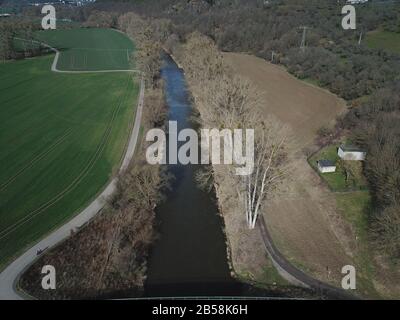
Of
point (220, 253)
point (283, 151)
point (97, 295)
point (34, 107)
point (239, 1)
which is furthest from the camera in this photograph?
point (239, 1)

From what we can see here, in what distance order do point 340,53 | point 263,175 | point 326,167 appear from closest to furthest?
point 263,175, point 326,167, point 340,53

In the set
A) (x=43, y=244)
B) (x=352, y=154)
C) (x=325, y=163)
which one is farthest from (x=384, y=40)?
(x=43, y=244)

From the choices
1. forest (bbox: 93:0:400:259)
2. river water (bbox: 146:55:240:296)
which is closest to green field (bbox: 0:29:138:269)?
river water (bbox: 146:55:240:296)

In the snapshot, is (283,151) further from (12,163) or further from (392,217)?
(12,163)

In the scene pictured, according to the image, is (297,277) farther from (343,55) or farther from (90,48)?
(90,48)

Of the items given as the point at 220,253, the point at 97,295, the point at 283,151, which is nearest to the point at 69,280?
the point at 97,295

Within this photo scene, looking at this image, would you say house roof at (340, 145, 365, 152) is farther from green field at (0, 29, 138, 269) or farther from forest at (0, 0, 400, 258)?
green field at (0, 29, 138, 269)
